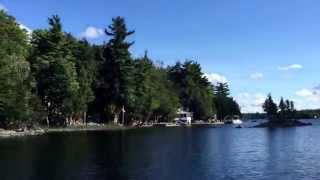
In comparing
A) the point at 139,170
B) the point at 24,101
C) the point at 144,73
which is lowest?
the point at 139,170

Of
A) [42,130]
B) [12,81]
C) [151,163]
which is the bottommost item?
[151,163]

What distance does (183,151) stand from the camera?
70.5 meters

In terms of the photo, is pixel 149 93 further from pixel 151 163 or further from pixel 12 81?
pixel 151 163

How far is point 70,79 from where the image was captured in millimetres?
131500

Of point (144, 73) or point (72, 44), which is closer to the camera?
point (72, 44)

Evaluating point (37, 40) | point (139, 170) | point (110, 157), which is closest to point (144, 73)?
point (37, 40)

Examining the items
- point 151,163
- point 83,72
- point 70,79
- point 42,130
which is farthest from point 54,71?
point 151,163

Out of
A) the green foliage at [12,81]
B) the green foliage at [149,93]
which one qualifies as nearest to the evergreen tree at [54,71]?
the green foliage at [12,81]

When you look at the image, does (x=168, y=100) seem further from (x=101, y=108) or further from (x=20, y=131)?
(x=20, y=131)

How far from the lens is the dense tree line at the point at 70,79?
11150 centimetres

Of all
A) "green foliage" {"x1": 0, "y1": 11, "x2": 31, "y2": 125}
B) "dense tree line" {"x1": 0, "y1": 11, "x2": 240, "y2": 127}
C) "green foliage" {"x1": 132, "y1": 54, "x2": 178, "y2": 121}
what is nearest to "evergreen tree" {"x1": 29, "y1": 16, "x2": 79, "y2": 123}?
"dense tree line" {"x1": 0, "y1": 11, "x2": 240, "y2": 127}

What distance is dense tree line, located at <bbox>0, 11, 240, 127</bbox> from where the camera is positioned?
366 ft

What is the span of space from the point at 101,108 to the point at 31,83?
43.4 meters

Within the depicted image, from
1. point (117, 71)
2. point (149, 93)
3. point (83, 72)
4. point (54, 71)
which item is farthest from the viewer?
point (149, 93)
